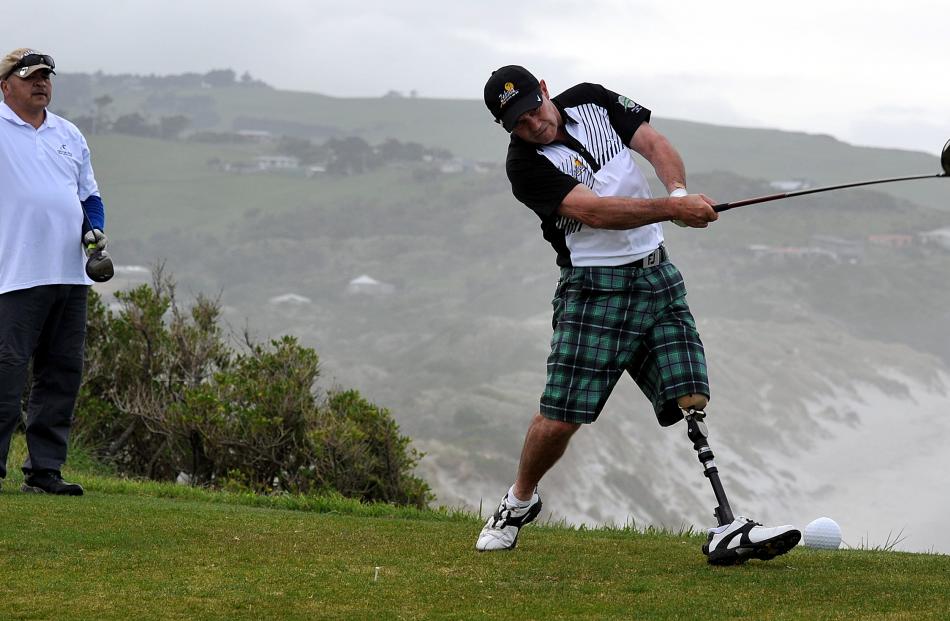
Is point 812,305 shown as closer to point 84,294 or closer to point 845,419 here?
point 845,419

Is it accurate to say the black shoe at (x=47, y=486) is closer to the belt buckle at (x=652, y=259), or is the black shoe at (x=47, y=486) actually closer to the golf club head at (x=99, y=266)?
the golf club head at (x=99, y=266)

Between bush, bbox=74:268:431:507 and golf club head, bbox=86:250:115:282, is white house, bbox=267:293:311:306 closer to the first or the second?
bush, bbox=74:268:431:507

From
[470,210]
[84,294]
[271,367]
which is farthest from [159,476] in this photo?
[470,210]

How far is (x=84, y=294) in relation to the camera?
25.0 ft

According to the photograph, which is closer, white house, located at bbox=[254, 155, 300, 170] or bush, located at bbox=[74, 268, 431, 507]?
bush, located at bbox=[74, 268, 431, 507]

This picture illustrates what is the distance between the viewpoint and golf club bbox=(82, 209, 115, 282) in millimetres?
7297

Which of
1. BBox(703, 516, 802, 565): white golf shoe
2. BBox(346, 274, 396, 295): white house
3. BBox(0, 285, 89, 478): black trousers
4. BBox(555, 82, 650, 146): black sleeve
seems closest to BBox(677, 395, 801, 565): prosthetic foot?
BBox(703, 516, 802, 565): white golf shoe

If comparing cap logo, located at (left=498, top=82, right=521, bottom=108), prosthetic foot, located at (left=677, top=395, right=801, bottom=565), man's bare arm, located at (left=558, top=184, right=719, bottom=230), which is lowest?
prosthetic foot, located at (left=677, top=395, right=801, bottom=565)

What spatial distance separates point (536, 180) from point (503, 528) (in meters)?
1.70

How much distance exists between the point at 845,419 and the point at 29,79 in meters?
97.8

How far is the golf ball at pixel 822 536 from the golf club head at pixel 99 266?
4117mm

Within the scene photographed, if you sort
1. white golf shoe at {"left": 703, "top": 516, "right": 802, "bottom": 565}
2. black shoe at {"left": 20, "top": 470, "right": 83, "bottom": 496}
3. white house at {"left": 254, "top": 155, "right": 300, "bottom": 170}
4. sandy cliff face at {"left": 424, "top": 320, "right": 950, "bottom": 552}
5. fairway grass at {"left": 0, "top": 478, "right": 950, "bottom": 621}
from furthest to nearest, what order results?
white house at {"left": 254, "top": 155, "right": 300, "bottom": 170}
sandy cliff face at {"left": 424, "top": 320, "right": 950, "bottom": 552}
black shoe at {"left": 20, "top": 470, "right": 83, "bottom": 496}
white golf shoe at {"left": 703, "top": 516, "right": 802, "bottom": 565}
fairway grass at {"left": 0, "top": 478, "right": 950, "bottom": 621}

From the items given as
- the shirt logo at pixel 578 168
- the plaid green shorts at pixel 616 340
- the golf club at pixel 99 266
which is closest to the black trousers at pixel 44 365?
the golf club at pixel 99 266

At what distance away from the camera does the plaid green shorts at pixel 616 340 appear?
589cm
